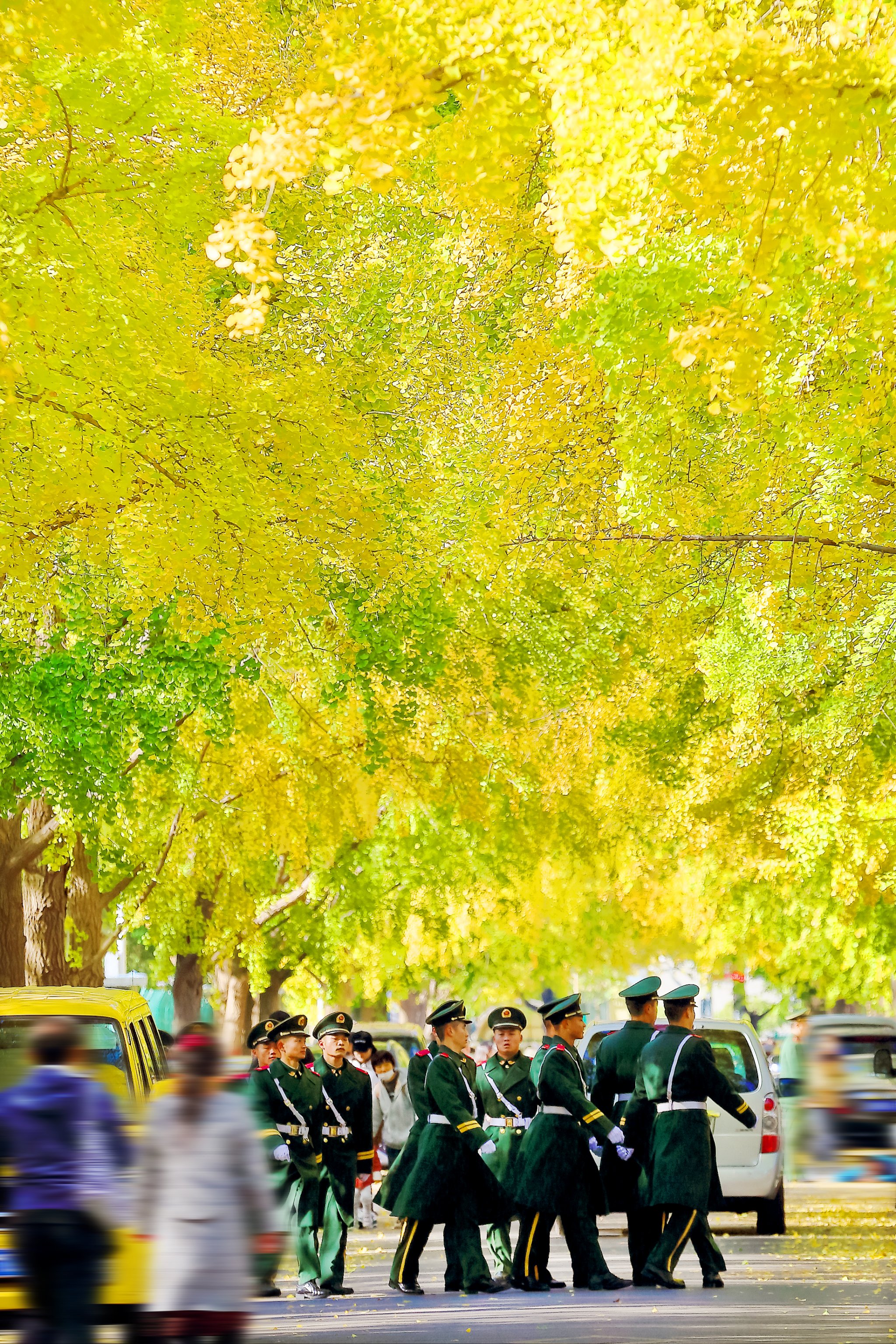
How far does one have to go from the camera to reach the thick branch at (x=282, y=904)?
36438mm

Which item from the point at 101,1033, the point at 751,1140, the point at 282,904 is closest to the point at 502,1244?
the point at 751,1140

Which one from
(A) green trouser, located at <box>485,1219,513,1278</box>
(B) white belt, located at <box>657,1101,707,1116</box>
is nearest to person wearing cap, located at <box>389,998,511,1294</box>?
(A) green trouser, located at <box>485,1219,513,1278</box>

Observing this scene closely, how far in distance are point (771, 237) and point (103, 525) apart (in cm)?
592

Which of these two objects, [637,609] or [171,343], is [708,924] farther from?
[171,343]

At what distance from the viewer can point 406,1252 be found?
14281mm

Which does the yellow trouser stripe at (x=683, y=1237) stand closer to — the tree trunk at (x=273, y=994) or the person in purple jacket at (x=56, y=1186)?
the person in purple jacket at (x=56, y=1186)

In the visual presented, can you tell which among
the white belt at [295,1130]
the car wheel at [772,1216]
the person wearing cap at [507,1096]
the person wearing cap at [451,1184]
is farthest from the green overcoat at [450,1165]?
the car wheel at [772,1216]

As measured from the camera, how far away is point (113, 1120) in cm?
771

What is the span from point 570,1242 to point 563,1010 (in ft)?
4.81

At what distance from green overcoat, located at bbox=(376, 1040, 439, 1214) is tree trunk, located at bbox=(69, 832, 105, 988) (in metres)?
13.0

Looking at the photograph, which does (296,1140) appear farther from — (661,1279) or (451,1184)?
(661,1279)

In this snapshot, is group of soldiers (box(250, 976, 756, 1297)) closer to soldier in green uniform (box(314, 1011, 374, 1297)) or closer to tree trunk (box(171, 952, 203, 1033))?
soldier in green uniform (box(314, 1011, 374, 1297))

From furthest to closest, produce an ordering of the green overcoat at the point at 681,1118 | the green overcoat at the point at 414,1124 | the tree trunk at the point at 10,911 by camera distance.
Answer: the tree trunk at the point at 10,911 < the green overcoat at the point at 414,1124 < the green overcoat at the point at 681,1118

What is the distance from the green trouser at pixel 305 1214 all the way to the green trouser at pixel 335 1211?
0.18 ft
